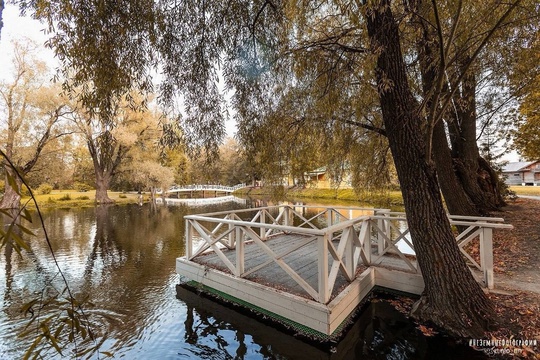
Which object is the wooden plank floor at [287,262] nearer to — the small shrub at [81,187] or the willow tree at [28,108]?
the willow tree at [28,108]

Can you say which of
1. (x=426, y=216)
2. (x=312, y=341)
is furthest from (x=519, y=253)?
(x=312, y=341)

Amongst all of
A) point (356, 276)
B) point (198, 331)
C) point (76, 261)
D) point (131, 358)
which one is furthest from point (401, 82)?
point (76, 261)

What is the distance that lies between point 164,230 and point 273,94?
862cm

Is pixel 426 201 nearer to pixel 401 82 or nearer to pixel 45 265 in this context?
pixel 401 82

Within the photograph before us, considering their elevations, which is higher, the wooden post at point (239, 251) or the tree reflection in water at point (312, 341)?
the wooden post at point (239, 251)

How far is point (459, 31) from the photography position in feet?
13.1

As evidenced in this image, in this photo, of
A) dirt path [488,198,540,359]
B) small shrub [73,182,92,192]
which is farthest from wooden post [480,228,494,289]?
small shrub [73,182,92,192]

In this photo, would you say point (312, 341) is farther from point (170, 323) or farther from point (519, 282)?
point (519, 282)

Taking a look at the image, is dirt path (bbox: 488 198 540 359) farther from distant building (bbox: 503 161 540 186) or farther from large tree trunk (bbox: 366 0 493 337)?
distant building (bbox: 503 161 540 186)

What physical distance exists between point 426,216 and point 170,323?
382 centimetres

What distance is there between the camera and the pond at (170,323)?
10.5ft

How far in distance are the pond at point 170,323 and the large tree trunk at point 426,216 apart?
1.22 feet

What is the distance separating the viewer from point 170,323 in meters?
3.90

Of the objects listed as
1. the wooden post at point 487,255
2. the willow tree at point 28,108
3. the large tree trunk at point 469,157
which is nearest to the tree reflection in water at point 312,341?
the wooden post at point 487,255
